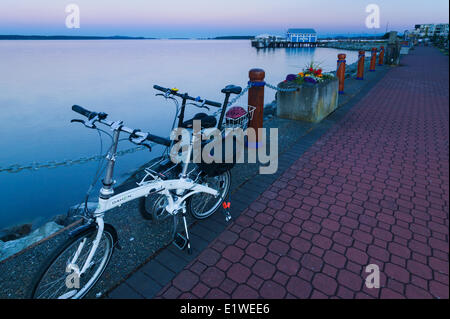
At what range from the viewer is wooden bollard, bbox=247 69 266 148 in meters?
5.26

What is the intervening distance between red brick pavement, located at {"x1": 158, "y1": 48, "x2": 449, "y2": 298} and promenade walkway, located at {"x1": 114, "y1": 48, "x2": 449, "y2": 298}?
0.01 metres

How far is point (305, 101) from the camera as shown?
744cm

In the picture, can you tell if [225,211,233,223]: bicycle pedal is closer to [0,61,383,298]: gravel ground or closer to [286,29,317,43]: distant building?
[0,61,383,298]: gravel ground

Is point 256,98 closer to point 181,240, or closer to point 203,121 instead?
point 203,121

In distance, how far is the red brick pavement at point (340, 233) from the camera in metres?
2.71

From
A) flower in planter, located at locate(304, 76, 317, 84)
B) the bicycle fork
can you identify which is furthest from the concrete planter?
the bicycle fork

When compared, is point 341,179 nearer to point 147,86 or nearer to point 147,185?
point 147,185

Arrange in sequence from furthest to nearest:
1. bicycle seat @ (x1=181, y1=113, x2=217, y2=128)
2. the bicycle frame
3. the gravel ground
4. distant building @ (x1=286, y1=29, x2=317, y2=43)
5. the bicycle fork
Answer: distant building @ (x1=286, y1=29, x2=317, y2=43)
bicycle seat @ (x1=181, y1=113, x2=217, y2=128)
the bicycle fork
the gravel ground
the bicycle frame

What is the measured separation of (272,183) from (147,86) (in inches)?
966

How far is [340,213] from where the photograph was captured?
3.81 meters

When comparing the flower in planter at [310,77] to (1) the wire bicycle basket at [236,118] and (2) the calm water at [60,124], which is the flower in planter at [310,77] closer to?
(2) the calm water at [60,124]

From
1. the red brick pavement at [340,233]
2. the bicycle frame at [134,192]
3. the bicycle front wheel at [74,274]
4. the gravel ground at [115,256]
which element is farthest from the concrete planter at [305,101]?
the bicycle front wheel at [74,274]

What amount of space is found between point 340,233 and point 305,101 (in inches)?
186
